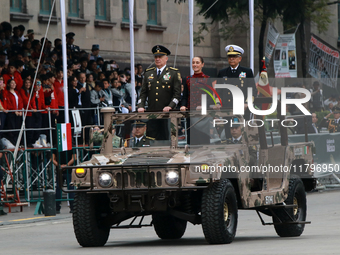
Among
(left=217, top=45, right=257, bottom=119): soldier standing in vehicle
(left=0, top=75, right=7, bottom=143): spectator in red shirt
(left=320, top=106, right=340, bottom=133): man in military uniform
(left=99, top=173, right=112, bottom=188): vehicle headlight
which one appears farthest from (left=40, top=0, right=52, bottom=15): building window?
(left=99, top=173, right=112, bottom=188): vehicle headlight

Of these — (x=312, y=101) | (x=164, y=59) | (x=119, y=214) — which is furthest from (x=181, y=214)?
(x=312, y=101)

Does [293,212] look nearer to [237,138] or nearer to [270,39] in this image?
[237,138]

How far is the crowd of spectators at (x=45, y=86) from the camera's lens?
1873 cm

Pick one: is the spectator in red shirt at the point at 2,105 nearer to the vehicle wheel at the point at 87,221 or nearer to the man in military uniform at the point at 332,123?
the vehicle wheel at the point at 87,221

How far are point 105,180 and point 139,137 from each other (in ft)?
4.59

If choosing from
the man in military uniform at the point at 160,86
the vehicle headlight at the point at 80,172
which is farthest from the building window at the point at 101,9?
the vehicle headlight at the point at 80,172

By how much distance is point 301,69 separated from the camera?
38750 millimetres

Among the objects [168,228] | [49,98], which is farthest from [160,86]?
[49,98]

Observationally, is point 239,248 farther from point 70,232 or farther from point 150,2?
point 150,2

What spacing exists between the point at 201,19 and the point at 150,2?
130 inches

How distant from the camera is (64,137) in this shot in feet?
53.6

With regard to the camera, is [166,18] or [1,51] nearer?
[1,51]

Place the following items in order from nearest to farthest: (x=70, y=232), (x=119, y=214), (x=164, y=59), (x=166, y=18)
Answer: (x=119, y=214) < (x=164, y=59) < (x=70, y=232) < (x=166, y=18)

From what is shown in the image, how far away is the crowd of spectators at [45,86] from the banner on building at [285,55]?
8206mm
